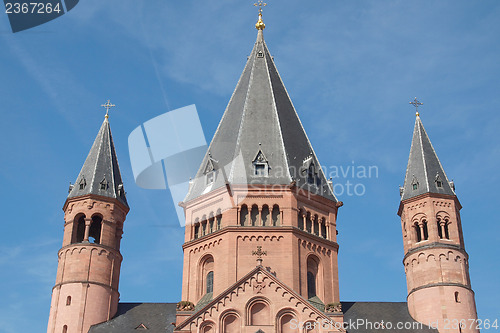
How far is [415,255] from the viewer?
57188mm

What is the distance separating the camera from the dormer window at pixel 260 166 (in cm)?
5841

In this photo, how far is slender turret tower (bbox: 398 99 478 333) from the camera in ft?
179

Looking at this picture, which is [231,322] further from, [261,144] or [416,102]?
[416,102]

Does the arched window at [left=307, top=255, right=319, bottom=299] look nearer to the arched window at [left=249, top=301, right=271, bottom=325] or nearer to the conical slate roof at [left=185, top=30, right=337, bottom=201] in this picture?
the conical slate roof at [left=185, top=30, right=337, bottom=201]

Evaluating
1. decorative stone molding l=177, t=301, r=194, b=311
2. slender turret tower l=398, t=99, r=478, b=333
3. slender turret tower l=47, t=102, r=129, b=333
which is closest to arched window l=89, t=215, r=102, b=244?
slender turret tower l=47, t=102, r=129, b=333

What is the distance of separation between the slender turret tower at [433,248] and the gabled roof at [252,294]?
9520 mm

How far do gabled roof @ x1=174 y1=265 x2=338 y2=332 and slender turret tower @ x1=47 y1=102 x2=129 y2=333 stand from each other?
8.88m

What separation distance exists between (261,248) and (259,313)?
5.75 metres

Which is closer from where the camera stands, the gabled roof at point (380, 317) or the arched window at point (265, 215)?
the gabled roof at point (380, 317)

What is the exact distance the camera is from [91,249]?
57.4 meters

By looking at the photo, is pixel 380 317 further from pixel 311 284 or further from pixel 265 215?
pixel 265 215

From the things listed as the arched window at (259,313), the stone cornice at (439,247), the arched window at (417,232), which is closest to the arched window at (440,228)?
the stone cornice at (439,247)

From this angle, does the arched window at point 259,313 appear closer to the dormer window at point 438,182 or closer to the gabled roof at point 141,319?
the gabled roof at point 141,319

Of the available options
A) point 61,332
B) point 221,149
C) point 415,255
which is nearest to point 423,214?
point 415,255
